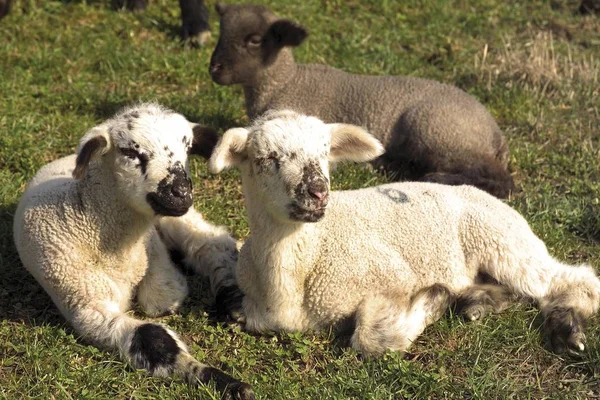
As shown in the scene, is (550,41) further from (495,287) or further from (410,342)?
(410,342)

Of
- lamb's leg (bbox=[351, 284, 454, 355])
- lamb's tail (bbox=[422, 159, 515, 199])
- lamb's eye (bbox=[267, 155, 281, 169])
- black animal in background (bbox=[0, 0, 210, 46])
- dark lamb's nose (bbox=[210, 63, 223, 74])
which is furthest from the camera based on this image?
black animal in background (bbox=[0, 0, 210, 46])

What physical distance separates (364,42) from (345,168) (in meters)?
3.13

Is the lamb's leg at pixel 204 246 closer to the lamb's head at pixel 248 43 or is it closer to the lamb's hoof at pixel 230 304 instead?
the lamb's hoof at pixel 230 304

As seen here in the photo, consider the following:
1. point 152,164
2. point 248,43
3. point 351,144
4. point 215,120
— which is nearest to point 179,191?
point 152,164

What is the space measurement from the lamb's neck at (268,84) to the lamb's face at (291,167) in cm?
351

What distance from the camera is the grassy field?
5.43 meters

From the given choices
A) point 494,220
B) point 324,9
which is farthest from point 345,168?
point 324,9

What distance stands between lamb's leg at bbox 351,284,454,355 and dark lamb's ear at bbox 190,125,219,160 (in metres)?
1.48

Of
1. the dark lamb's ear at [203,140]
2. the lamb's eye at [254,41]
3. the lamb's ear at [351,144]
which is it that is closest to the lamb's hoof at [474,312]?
the lamb's ear at [351,144]

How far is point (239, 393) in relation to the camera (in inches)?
203

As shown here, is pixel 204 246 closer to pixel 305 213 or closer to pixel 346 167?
pixel 305 213

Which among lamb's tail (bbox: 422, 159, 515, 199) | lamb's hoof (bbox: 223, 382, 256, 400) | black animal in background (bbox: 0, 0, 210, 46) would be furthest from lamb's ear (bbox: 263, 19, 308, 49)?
lamb's hoof (bbox: 223, 382, 256, 400)

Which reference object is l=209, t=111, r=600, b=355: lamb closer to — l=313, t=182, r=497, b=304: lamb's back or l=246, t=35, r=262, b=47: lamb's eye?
l=313, t=182, r=497, b=304: lamb's back

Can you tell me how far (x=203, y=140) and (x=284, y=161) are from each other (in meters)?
0.89
